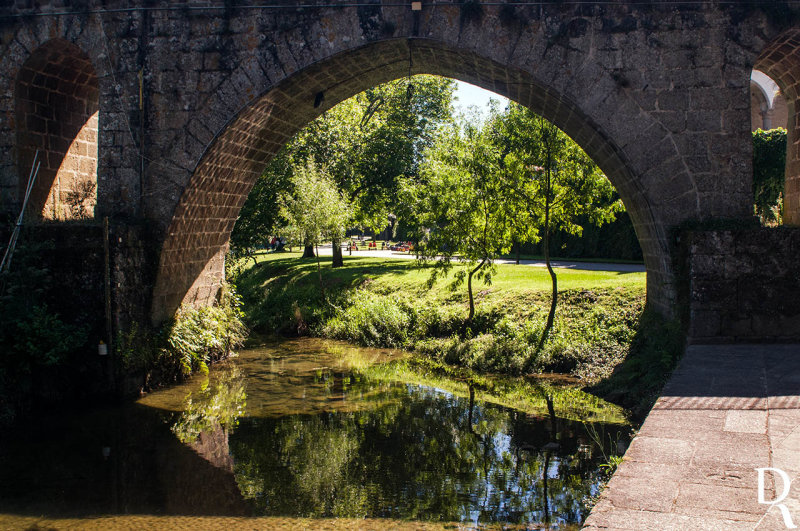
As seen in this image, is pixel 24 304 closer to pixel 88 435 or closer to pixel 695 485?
pixel 88 435

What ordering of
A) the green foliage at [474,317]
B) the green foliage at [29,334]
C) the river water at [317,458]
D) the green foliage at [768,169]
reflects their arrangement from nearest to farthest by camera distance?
the river water at [317,458], the green foliage at [29,334], the green foliage at [474,317], the green foliage at [768,169]

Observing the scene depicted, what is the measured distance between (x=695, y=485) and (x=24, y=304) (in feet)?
26.6

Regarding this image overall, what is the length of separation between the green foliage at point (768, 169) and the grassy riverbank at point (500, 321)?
3419 mm

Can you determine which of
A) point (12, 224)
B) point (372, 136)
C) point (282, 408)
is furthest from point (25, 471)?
point (372, 136)

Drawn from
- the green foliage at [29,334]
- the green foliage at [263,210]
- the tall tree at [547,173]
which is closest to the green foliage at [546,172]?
the tall tree at [547,173]

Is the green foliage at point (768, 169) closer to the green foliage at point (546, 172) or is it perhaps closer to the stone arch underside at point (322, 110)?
the green foliage at point (546, 172)

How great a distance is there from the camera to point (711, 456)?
13.1ft

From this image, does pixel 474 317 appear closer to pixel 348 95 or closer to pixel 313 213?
pixel 348 95

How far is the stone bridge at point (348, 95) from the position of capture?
808 centimetres

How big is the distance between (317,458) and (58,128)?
743 cm

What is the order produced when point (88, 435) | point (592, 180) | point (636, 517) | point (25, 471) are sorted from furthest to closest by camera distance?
point (592, 180), point (88, 435), point (25, 471), point (636, 517)

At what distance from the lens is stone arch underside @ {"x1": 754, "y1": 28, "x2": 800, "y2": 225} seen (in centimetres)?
846

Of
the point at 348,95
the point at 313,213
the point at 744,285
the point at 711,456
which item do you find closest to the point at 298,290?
the point at 313,213

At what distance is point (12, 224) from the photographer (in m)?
8.91
